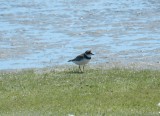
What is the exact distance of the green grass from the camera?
47.7ft

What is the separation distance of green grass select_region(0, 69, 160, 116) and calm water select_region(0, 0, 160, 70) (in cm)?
455

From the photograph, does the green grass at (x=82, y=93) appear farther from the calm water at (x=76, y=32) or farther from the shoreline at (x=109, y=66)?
the calm water at (x=76, y=32)

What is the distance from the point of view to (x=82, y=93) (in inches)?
662

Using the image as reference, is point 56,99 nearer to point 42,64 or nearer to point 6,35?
point 42,64

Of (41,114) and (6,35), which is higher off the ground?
(41,114)

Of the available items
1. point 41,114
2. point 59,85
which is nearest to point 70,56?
point 59,85

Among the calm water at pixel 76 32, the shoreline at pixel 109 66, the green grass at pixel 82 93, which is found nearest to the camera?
the green grass at pixel 82 93

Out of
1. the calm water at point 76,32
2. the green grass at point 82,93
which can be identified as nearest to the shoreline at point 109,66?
the calm water at point 76,32

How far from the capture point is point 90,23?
34.7 meters

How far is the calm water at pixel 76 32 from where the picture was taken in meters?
25.4

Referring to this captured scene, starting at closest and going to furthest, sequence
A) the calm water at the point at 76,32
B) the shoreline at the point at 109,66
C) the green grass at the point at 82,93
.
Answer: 1. the green grass at the point at 82,93
2. the shoreline at the point at 109,66
3. the calm water at the point at 76,32

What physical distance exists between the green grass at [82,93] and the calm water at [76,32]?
4.55m

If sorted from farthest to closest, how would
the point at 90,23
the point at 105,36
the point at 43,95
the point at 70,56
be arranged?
the point at 90,23 < the point at 105,36 < the point at 70,56 < the point at 43,95

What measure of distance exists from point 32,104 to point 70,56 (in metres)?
9.73
